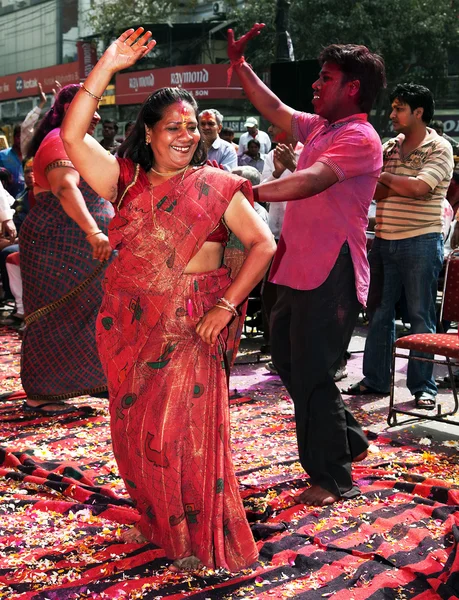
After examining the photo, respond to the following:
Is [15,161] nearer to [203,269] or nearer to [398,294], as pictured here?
[398,294]

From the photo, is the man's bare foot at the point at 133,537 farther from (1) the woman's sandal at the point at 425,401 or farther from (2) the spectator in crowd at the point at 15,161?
(2) the spectator in crowd at the point at 15,161

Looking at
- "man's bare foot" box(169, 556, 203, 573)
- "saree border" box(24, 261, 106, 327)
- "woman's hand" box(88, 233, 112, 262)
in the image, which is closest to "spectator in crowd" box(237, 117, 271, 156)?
"saree border" box(24, 261, 106, 327)

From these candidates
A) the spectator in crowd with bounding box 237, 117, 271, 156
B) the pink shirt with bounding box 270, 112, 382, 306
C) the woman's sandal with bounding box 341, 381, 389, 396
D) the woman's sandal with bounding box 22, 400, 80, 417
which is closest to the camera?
the pink shirt with bounding box 270, 112, 382, 306

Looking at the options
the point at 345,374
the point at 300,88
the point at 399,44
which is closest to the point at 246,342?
the point at 345,374

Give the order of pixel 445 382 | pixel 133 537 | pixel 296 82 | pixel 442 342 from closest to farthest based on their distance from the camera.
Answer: pixel 133 537, pixel 442 342, pixel 445 382, pixel 296 82

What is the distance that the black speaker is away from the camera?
10.3 metres

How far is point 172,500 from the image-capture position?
3.45 m

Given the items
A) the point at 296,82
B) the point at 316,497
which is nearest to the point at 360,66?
the point at 316,497

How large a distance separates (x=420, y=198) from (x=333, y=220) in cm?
232

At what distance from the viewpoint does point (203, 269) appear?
3602mm

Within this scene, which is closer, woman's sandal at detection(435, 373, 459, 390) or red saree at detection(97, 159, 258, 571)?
red saree at detection(97, 159, 258, 571)

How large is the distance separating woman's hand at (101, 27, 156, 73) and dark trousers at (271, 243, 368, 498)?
57.0 inches

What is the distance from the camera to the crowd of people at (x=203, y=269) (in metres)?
3.47

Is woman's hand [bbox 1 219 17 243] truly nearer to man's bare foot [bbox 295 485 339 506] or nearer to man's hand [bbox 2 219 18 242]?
man's hand [bbox 2 219 18 242]
